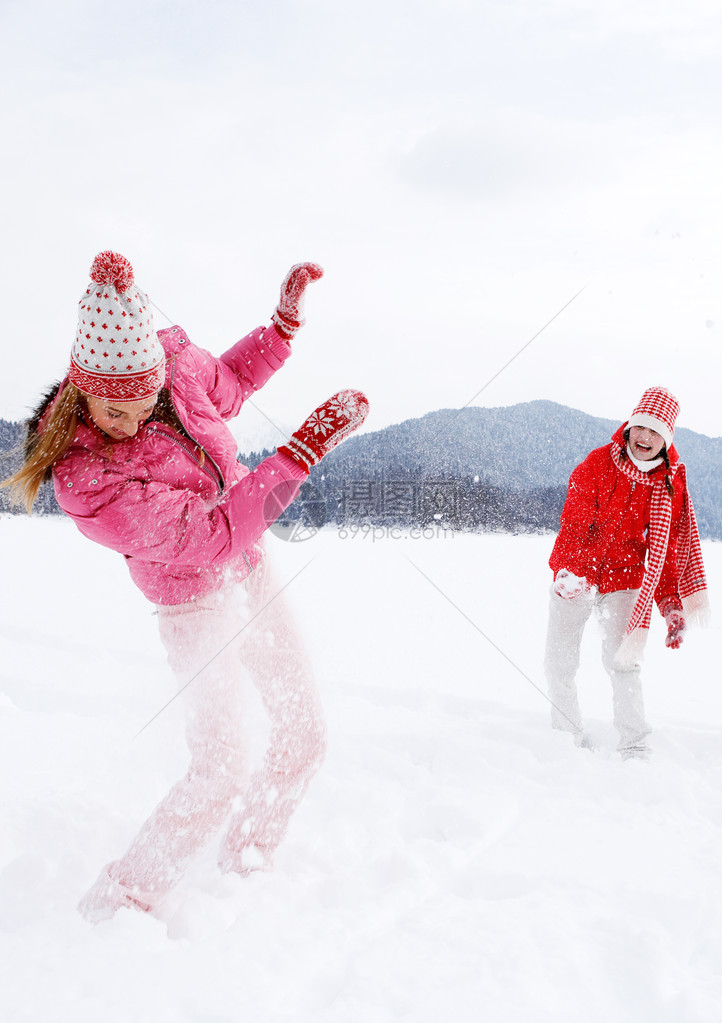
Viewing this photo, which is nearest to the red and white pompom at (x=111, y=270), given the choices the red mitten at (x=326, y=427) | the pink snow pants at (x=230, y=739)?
the red mitten at (x=326, y=427)

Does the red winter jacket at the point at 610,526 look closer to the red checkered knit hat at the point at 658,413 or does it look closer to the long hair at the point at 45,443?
the red checkered knit hat at the point at 658,413

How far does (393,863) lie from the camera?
2.09 meters

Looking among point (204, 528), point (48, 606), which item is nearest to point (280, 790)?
point (204, 528)

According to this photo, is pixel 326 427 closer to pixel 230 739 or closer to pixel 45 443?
pixel 45 443

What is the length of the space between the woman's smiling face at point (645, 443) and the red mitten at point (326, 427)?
195 cm

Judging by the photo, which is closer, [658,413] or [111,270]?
[111,270]

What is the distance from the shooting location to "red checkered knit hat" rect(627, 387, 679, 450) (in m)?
3.11

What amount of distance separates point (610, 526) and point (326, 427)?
Answer: 207cm

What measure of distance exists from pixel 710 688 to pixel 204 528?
13.8ft

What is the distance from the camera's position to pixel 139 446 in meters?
1.68

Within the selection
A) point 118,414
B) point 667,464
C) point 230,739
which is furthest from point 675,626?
point 118,414

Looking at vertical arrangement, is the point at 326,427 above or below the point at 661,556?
above

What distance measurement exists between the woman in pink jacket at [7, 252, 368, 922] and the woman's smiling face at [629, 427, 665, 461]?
1959 millimetres

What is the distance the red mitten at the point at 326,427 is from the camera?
67.5 inches
